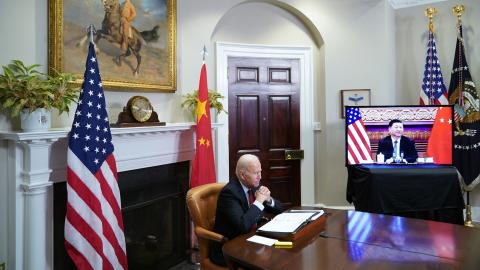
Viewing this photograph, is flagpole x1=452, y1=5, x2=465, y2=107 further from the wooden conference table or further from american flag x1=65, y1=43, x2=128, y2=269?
american flag x1=65, y1=43, x2=128, y2=269

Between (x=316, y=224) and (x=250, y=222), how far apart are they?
14.4 inches

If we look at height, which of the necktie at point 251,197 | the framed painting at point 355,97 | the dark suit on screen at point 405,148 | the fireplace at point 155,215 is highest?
the framed painting at point 355,97

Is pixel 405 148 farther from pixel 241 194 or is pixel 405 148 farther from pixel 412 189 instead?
pixel 241 194

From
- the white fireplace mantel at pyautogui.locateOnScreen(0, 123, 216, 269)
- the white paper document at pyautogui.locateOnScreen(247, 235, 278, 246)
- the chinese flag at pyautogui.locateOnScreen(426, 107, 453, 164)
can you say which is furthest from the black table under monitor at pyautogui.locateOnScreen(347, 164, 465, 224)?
the white fireplace mantel at pyautogui.locateOnScreen(0, 123, 216, 269)

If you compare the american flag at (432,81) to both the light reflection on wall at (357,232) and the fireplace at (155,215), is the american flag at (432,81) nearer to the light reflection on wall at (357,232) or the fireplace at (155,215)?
the light reflection on wall at (357,232)

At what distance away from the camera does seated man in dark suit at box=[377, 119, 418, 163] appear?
3.66 metres

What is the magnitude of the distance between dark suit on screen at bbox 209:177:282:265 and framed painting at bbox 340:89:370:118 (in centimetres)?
269

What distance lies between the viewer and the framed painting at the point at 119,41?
8.13 feet

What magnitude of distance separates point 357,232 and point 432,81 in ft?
10.4

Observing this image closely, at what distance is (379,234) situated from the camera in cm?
181

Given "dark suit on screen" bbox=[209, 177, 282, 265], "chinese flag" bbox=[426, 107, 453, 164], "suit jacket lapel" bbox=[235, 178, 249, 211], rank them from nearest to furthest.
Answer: "dark suit on screen" bbox=[209, 177, 282, 265] → "suit jacket lapel" bbox=[235, 178, 249, 211] → "chinese flag" bbox=[426, 107, 453, 164]

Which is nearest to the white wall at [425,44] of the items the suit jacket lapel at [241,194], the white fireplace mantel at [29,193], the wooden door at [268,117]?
the wooden door at [268,117]

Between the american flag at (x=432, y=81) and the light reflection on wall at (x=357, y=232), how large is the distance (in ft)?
8.98

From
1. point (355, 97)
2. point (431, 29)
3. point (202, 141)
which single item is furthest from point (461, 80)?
point (202, 141)
